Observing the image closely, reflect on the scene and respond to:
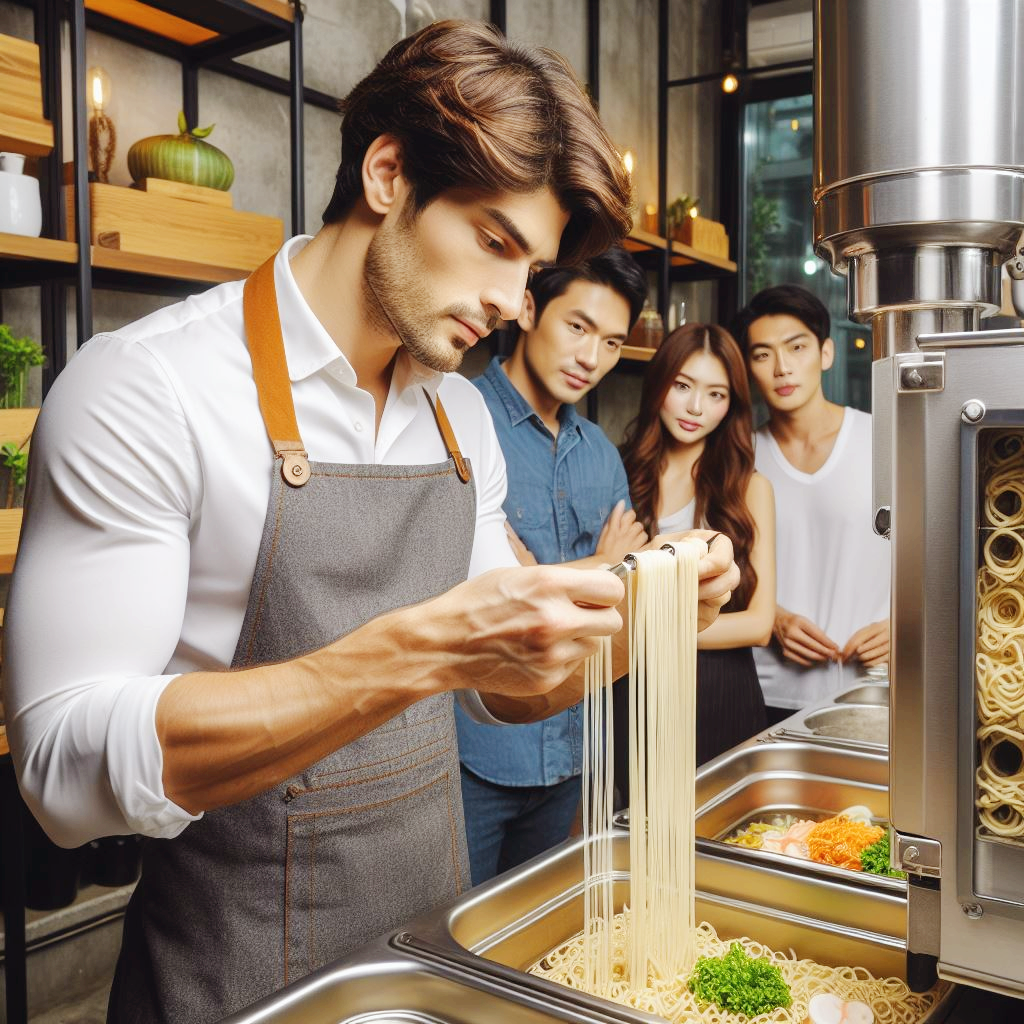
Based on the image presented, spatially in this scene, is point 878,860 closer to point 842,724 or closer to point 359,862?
point 842,724

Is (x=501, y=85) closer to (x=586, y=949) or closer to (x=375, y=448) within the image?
(x=375, y=448)

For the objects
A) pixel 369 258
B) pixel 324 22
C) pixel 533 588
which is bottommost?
pixel 533 588

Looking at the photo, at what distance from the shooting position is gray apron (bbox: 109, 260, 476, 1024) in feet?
4.31

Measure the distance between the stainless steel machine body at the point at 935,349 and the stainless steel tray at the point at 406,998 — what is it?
0.38 metres

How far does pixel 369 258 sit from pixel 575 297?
4.72 feet

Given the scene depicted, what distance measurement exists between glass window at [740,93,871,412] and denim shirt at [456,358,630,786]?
9.63 ft

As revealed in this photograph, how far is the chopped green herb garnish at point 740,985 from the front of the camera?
125cm

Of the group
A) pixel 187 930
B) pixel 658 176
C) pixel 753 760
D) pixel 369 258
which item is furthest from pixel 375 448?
pixel 658 176

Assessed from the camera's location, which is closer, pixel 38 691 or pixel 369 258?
pixel 38 691

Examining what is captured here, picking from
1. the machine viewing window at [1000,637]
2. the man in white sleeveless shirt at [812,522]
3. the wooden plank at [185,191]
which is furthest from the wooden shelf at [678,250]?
the machine viewing window at [1000,637]

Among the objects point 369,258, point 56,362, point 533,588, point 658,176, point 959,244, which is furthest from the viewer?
point 658,176

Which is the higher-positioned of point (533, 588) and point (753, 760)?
point (533, 588)

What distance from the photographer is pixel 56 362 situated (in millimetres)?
2514

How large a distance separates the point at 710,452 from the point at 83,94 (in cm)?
206
